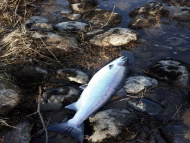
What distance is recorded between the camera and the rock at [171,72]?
13.9 ft

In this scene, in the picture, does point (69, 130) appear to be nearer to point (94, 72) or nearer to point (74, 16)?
point (94, 72)

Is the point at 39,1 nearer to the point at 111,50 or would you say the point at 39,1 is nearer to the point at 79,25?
the point at 79,25

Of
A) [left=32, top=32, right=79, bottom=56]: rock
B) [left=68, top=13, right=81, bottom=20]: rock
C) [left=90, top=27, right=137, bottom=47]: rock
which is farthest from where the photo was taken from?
[left=68, top=13, right=81, bottom=20]: rock

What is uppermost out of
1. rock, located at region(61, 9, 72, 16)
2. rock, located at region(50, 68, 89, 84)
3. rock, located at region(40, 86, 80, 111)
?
rock, located at region(61, 9, 72, 16)

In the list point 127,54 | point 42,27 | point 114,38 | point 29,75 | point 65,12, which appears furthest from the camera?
point 65,12

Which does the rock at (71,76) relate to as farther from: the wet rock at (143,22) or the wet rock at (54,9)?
the wet rock at (54,9)

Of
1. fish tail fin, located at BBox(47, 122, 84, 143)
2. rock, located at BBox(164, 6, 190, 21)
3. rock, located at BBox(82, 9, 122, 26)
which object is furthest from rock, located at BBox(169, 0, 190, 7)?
fish tail fin, located at BBox(47, 122, 84, 143)

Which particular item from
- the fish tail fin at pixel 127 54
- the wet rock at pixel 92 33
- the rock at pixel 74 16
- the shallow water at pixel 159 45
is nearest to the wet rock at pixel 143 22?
the shallow water at pixel 159 45

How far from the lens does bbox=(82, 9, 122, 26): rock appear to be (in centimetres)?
708

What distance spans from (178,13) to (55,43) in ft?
18.6

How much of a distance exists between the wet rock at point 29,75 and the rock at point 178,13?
20.2 feet

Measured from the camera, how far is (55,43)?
5.09 meters

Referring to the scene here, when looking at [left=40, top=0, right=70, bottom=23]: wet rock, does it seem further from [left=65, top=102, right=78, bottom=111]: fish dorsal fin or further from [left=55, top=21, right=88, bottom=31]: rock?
[left=65, top=102, right=78, bottom=111]: fish dorsal fin

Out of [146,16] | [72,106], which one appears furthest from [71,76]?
[146,16]
